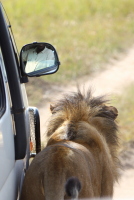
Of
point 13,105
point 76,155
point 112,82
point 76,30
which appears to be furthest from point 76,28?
point 76,155

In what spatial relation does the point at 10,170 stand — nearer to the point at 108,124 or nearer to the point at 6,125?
the point at 6,125

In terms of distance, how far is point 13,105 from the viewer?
2.53 m

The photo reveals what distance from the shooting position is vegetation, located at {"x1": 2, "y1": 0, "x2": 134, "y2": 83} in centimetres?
1027

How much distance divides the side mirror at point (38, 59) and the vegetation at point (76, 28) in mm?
6124

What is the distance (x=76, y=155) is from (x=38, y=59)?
2.39ft

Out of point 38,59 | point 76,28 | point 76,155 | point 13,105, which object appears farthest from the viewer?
point 76,28

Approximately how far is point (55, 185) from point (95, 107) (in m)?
1.13

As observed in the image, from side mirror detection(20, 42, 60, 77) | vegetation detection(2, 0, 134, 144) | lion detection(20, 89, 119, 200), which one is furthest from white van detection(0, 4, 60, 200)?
vegetation detection(2, 0, 134, 144)

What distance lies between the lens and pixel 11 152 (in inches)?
93.5

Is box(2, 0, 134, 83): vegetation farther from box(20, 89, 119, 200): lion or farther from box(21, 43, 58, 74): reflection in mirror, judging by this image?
box(21, 43, 58, 74): reflection in mirror

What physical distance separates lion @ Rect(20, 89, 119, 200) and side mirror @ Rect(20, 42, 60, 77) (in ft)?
1.14

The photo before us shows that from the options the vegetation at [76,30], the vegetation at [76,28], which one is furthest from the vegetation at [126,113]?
the vegetation at [76,28]

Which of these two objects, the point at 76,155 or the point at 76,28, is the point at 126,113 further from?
the point at 76,28

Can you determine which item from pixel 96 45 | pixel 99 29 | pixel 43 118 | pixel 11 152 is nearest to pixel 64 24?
pixel 99 29
